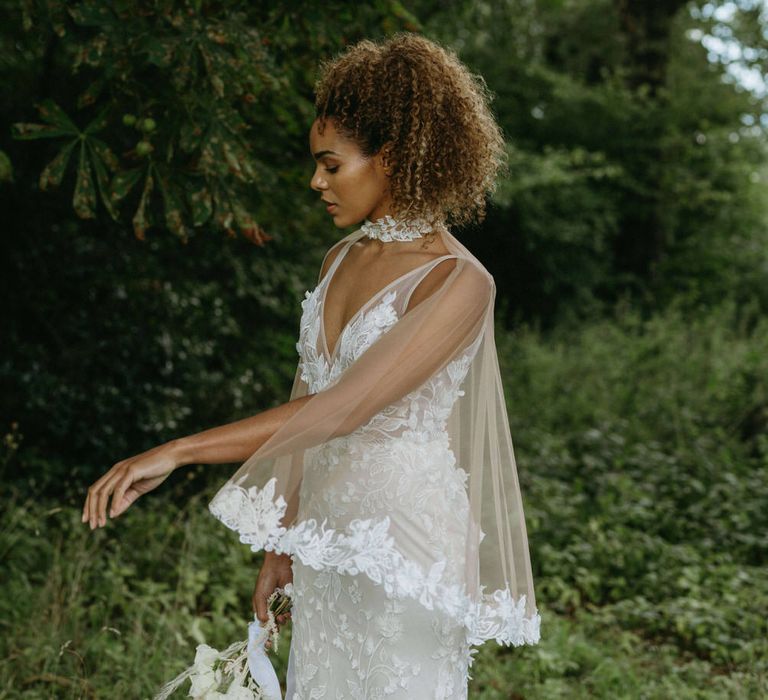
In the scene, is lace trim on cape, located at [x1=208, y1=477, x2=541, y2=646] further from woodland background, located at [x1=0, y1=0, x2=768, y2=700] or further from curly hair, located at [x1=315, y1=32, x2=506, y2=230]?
woodland background, located at [x1=0, y1=0, x2=768, y2=700]

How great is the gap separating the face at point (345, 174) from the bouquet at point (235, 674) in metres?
0.93

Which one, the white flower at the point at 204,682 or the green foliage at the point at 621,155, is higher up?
the white flower at the point at 204,682

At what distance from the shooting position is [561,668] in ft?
12.9

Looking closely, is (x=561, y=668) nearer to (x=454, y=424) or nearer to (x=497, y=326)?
(x=454, y=424)

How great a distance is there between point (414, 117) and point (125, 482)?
92 centimetres

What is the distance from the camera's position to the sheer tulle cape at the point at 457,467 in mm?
1810

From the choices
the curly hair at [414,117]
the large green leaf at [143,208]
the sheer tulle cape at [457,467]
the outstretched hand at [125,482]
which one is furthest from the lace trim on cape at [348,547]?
the large green leaf at [143,208]

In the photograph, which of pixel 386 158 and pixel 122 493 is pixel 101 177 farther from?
pixel 122 493

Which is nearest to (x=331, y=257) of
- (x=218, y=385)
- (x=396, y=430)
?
(x=396, y=430)

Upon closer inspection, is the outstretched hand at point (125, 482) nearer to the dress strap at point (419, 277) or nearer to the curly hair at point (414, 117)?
the dress strap at point (419, 277)

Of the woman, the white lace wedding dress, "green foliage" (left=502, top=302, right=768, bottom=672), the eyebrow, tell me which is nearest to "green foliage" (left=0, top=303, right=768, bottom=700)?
"green foliage" (left=502, top=302, right=768, bottom=672)

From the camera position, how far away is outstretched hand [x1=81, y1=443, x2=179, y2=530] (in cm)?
161

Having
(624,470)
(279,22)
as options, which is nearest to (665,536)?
(624,470)

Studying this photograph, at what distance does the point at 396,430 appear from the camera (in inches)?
78.0
